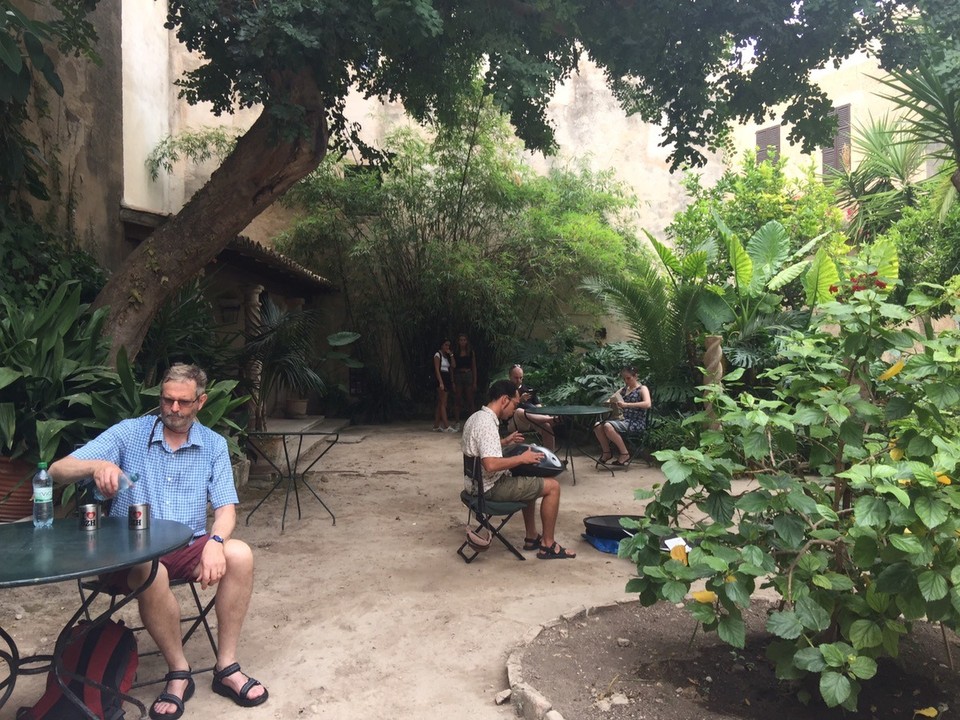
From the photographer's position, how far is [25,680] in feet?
10.6

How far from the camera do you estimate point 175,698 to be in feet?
9.83

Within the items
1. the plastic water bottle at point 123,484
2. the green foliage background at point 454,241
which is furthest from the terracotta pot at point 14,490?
the green foliage background at point 454,241

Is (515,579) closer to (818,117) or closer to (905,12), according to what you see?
(818,117)

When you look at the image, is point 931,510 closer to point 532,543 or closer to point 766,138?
point 532,543

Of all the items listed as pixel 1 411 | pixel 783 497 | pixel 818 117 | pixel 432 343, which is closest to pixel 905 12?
pixel 818 117

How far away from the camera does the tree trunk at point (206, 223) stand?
5.80 m

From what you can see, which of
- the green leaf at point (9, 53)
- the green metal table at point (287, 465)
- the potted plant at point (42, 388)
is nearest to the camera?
the green leaf at point (9, 53)

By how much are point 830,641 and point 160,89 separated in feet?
34.8

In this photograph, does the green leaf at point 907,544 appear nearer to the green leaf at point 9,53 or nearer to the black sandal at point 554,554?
the black sandal at point 554,554

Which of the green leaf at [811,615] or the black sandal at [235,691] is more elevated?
the green leaf at [811,615]

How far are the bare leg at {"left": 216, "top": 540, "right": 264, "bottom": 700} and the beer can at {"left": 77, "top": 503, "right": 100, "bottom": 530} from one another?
50cm

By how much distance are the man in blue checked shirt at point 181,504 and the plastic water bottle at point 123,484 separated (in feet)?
0.07

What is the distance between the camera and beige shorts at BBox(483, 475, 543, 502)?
197 inches

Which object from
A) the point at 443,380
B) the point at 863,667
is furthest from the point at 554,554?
the point at 443,380
